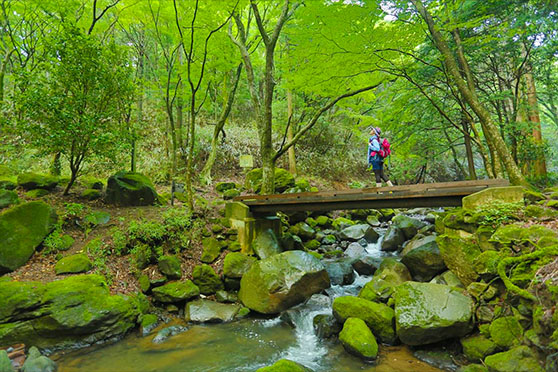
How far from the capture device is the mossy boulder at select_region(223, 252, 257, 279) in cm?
759

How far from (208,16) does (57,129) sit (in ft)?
19.0

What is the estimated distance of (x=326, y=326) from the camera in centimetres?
562

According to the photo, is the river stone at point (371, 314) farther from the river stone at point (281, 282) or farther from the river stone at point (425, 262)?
the river stone at point (425, 262)

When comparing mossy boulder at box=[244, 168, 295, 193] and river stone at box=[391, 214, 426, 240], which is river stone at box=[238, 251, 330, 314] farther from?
mossy boulder at box=[244, 168, 295, 193]

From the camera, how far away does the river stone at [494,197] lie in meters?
5.58

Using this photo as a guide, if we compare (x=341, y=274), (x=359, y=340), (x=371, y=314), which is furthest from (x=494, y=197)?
(x=341, y=274)

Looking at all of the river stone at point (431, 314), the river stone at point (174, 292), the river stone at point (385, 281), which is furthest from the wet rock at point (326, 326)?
the river stone at point (174, 292)

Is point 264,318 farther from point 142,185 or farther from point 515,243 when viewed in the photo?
point 142,185

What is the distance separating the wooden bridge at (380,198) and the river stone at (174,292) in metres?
A: 3.12

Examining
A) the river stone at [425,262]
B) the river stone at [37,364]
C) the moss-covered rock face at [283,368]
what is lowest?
the moss-covered rock face at [283,368]

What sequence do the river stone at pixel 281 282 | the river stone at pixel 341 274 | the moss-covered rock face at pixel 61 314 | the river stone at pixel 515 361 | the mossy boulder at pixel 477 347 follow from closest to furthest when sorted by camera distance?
1. the river stone at pixel 515 361
2. the mossy boulder at pixel 477 347
3. the moss-covered rock face at pixel 61 314
4. the river stone at pixel 281 282
5. the river stone at pixel 341 274

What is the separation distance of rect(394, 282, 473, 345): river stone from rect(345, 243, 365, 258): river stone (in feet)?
16.6

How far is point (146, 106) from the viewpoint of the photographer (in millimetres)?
17594

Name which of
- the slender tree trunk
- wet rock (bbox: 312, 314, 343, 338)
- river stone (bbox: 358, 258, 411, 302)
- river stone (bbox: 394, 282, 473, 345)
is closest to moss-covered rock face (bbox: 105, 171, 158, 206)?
wet rock (bbox: 312, 314, 343, 338)
